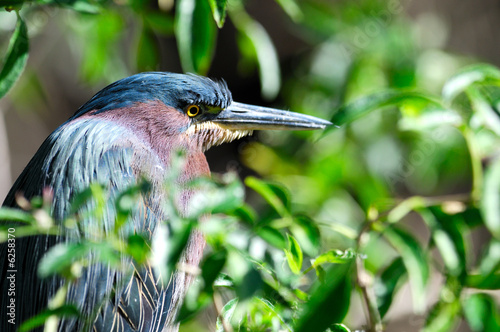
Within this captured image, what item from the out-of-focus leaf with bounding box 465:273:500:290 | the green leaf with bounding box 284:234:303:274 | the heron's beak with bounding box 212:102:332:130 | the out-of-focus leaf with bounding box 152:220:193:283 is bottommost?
the out-of-focus leaf with bounding box 465:273:500:290

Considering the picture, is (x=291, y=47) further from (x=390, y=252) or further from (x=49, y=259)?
(x=49, y=259)

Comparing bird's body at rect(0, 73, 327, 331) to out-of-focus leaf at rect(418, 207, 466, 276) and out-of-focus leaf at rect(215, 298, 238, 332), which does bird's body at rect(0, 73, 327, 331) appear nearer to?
out-of-focus leaf at rect(215, 298, 238, 332)

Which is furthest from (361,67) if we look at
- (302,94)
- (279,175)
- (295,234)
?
(295,234)

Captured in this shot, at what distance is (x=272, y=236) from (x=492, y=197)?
0.58 m

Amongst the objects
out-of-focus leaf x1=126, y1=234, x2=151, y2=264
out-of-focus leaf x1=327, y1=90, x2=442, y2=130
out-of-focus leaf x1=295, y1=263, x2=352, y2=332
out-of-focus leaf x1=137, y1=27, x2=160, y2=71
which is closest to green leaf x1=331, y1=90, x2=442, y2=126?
out-of-focus leaf x1=327, y1=90, x2=442, y2=130

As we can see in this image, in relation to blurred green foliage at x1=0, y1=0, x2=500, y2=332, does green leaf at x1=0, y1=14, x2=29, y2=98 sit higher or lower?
higher

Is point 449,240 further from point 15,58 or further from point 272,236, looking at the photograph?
point 15,58

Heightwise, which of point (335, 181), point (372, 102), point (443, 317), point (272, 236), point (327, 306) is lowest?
point (335, 181)

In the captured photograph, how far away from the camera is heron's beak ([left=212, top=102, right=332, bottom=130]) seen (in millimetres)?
2139

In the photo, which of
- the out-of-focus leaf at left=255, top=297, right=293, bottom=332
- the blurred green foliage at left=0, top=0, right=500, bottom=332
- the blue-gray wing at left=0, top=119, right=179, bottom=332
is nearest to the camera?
the blurred green foliage at left=0, top=0, right=500, bottom=332

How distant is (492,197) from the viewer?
5.04 feet

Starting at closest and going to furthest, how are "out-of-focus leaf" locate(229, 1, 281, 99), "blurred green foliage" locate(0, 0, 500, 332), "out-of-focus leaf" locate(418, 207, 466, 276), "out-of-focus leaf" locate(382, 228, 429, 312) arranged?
1. "blurred green foliage" locate(0, 0, 500, 332)
2. "out-of-focus leaf" locate(382, 228, 429, 312)
3. "out-of-focus leaf" locate(418, 207, 466, 276)
4. "out-of-focus leaf" locate(229, 1, 281, 99)

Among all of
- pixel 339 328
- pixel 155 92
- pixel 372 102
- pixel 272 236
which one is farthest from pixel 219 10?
pixel 339 328

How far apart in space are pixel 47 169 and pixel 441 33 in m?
3.02
